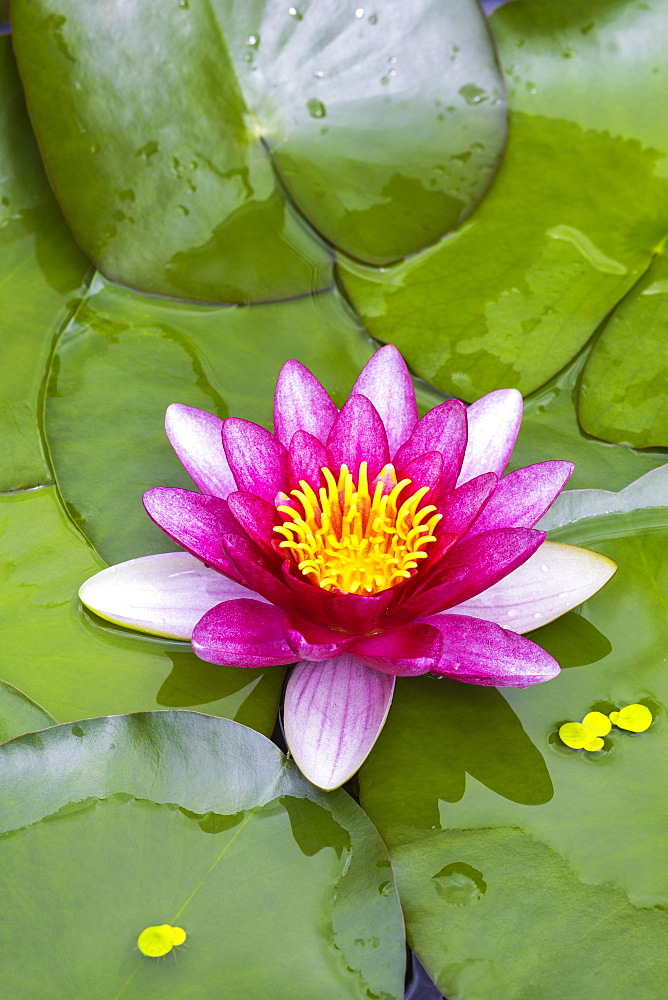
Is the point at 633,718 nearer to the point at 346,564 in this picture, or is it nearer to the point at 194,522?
the point at 346,564

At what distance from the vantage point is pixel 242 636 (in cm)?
157

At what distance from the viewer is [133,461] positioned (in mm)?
2027

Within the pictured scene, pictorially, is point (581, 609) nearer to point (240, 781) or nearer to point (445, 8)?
point (240, 781)

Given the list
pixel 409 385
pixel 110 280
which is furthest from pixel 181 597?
pixel 110 280

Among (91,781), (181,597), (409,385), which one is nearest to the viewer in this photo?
(91,781)

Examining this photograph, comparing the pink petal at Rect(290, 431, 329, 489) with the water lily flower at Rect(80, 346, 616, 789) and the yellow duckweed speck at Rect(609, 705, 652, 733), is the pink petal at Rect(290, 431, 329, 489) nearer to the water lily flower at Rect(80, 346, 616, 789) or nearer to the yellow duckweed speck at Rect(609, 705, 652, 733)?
the water lily flower at Rect(80, 346, 616, 789)

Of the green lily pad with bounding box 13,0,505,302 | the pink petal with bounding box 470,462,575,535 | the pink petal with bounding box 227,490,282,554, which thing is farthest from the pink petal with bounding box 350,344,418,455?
the green lily pad with bounding box 13,0,505,302

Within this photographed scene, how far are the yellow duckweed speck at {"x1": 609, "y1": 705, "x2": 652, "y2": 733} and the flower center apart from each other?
565 mm

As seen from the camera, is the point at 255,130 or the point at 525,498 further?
the point at 255,130

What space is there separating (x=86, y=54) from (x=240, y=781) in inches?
80.4

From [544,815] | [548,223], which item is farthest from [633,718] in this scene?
[548,223]

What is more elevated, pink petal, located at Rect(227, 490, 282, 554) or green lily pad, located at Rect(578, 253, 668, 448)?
pink petal, located at Rect(227, 490, 282, 554)

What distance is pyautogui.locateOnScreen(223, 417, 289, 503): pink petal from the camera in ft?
5.32

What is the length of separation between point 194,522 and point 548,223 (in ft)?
4.83
